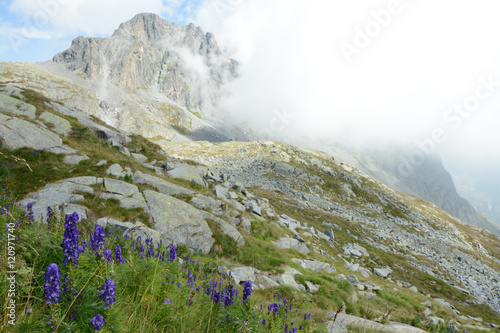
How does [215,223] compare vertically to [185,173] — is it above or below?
below

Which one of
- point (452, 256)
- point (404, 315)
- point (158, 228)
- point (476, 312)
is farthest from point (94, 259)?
point (452, 256)

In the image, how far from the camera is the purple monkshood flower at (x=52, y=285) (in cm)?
199

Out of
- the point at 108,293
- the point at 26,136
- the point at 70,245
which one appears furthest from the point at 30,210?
the point at 26,136

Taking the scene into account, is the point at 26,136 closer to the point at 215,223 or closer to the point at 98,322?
the point at 215,223

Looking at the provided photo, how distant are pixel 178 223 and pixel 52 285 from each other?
388 inches

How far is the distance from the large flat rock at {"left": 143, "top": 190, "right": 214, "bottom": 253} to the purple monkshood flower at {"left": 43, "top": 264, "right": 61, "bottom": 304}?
888cm

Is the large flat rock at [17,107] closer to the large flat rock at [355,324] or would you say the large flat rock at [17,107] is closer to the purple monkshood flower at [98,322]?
the purple monkshood flower at [98,322]

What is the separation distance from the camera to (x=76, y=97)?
18400cm

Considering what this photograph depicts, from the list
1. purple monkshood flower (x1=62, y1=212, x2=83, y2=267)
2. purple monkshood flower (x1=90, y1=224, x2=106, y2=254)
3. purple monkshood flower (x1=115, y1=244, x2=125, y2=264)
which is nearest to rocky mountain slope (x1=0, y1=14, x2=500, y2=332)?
purple monkshood flower (x1=62, y1=212, x2=83, y2=267)

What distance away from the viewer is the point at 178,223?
11.6 meters

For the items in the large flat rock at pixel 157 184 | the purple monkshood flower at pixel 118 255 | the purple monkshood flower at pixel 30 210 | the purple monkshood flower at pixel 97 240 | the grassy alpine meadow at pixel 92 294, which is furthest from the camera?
the large flat rock at pixel 157 184

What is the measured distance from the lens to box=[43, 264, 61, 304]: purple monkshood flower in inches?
78.3

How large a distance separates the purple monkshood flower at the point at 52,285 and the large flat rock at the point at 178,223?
29.1ft

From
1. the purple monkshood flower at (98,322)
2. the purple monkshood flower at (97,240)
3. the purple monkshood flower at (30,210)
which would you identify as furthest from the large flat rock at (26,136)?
the purple monkshood flower at (98,322)
